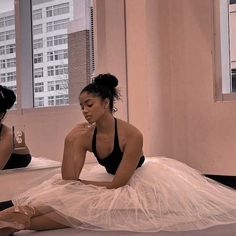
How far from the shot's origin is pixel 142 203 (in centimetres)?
190

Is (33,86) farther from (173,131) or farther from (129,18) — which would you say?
(173,131)

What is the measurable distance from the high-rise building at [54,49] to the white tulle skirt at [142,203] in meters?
0.66

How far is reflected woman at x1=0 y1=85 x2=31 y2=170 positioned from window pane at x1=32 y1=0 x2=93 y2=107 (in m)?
0.19

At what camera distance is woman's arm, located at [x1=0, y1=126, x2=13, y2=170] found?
244 cm

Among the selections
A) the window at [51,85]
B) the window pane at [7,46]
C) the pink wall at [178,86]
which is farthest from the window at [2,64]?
the pink wall at [178,86]

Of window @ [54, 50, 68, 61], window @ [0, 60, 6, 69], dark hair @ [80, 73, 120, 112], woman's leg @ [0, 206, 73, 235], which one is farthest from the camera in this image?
window @ [54, 50, 68, 61]

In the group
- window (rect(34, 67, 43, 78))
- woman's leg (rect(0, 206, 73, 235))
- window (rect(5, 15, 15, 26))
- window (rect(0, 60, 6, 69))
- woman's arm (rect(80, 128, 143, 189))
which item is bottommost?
woman's leg (rect(0, 206, 73, 235))

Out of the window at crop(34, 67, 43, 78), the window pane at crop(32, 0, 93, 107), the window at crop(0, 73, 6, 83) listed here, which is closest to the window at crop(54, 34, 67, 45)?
the window pane at crop(32, 0, 93, 107)

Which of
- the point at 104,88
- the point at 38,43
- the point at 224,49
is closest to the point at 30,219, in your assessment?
the point at 104,88

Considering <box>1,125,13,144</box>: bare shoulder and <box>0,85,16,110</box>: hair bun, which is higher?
<box>0,85,16,110</box>: hair bun

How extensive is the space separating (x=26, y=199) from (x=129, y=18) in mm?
1652

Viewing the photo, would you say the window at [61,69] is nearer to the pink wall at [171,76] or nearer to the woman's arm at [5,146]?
the pink wall at [171,76]

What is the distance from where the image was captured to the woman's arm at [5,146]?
2.44 meters

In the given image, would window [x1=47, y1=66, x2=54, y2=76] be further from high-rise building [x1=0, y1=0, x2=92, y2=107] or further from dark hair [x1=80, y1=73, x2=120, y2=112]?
dark hair [x1=80, y1=73, x2=120, y2=112]
